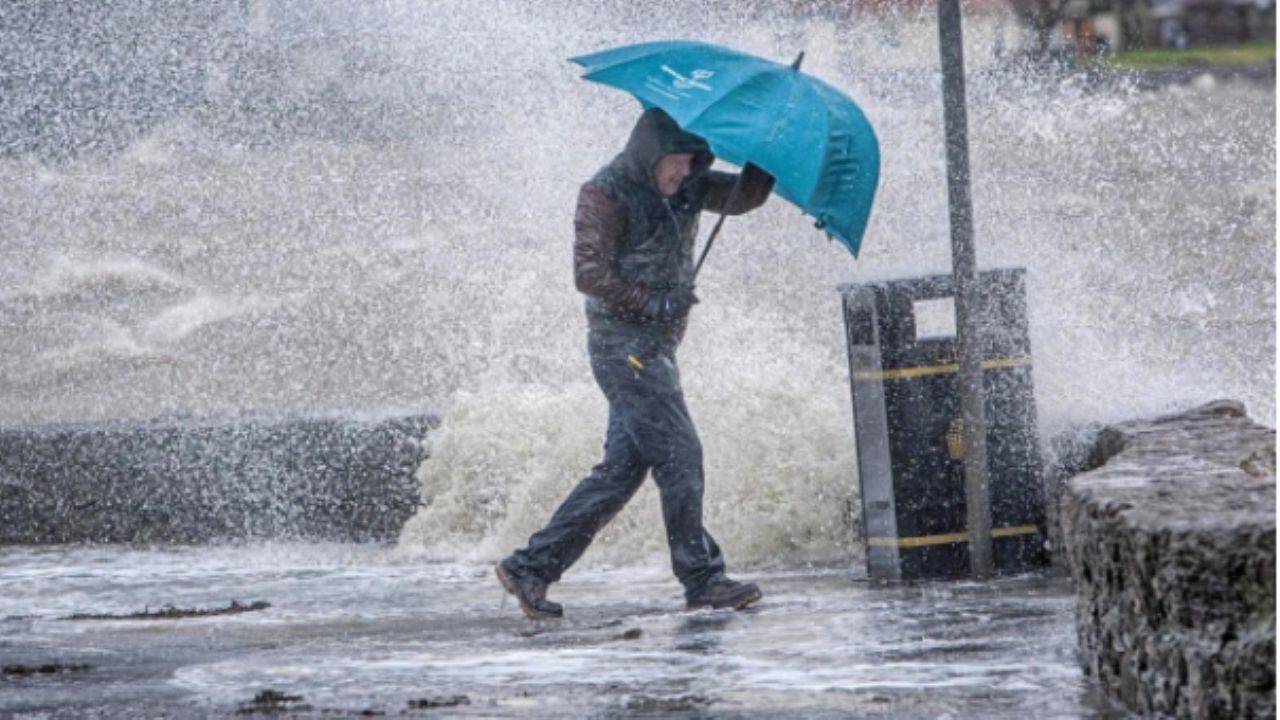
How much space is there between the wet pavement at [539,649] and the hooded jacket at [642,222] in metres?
1.13

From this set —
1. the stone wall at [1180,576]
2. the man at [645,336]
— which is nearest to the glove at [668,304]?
the man at [645,336]

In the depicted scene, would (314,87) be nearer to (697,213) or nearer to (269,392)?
(269,392)

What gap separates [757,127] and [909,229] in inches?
208

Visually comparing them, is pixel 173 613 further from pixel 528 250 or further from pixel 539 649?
pixel 528 250

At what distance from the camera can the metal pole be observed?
25.5ft

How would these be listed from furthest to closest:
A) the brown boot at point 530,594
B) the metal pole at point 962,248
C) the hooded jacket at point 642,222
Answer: the metal pole at point 962,248 < the brown boot at point 530,594 < the hooded jacket at point 642,222

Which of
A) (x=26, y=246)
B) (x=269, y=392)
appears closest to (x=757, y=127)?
(x=269, y=392)

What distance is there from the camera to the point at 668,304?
7426 mm

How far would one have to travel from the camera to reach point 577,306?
13219 millimetres

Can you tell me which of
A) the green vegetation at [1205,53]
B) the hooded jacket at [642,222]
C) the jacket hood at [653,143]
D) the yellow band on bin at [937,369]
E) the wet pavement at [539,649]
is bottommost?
the wet pavement at [539,649]

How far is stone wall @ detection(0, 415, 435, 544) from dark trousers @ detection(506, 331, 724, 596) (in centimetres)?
307

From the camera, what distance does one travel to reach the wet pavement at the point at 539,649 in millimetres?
5781

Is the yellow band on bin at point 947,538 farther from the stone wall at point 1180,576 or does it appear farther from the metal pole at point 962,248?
the stone wall at point 1180,576

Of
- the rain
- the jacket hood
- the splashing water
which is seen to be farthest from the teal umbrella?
the rain
